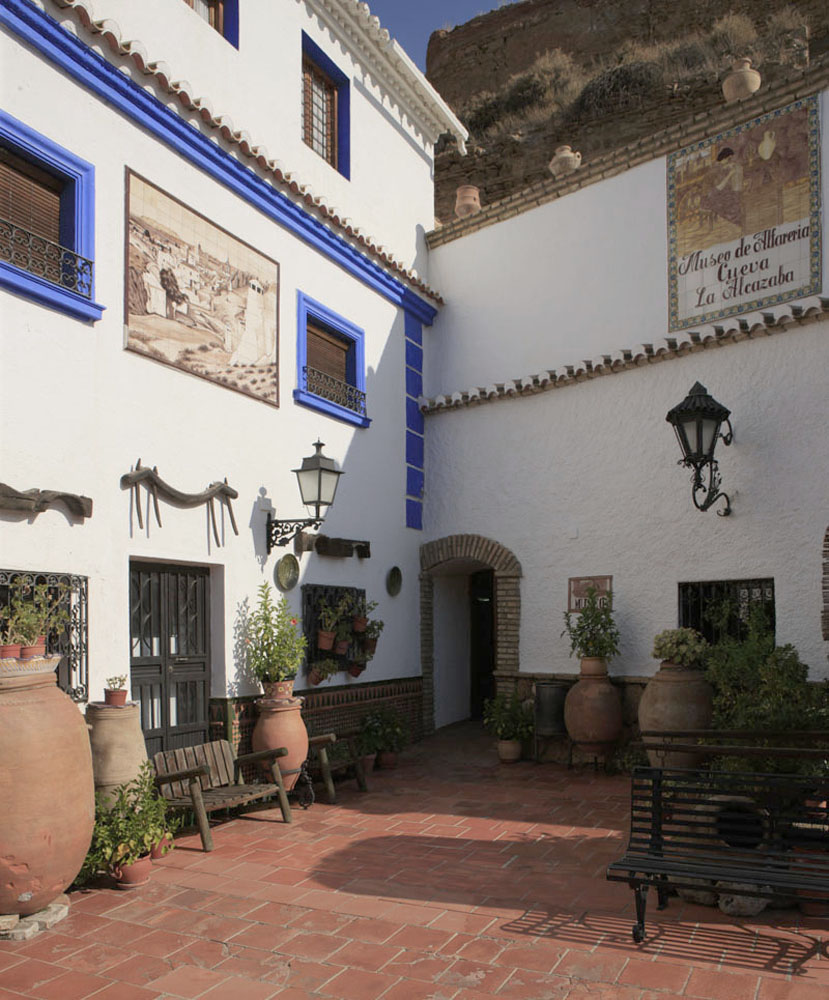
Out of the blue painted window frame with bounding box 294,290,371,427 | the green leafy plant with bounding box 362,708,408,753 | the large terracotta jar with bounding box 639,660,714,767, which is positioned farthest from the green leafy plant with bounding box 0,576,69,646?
the large terracotta jar with bounding box 639,660,714,767

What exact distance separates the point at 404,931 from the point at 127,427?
13.6 feet

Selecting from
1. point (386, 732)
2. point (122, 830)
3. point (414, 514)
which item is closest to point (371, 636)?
point (386, 732)

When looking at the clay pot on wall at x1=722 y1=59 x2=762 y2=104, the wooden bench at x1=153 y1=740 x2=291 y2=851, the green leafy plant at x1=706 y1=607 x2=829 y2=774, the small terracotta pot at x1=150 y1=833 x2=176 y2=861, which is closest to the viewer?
the small terracotta pot at x1=150 y1=833 x2=176 y2=861

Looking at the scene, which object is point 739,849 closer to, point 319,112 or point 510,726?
point 510,726

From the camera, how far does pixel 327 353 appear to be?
9633mm

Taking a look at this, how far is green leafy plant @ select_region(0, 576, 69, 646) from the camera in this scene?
5.20 metres

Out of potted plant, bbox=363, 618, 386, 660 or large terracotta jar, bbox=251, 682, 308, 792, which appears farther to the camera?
potted plant, bbox=363, 618, 386, 660

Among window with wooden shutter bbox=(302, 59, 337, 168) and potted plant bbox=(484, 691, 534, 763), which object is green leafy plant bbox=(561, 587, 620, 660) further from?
window with wooden shutter bbox=(302, 59, 337, 168)

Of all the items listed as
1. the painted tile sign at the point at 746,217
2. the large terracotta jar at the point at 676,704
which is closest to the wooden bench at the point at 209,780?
the large terracotta jar at the point at 676,704

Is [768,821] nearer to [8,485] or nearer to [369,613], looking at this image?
[8,485]

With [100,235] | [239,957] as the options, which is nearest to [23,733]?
[239,957]

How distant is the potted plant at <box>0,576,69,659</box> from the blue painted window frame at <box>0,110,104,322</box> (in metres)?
1.96

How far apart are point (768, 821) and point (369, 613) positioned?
5.80m

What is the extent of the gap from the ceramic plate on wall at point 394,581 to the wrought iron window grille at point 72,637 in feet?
15.0
